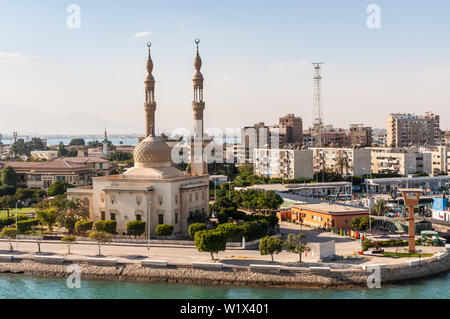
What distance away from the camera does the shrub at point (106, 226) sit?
129ft

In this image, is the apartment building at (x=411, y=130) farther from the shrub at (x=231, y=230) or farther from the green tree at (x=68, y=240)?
the green tree at (x=68, y=240)

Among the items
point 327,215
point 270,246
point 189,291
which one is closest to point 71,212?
point 189,291

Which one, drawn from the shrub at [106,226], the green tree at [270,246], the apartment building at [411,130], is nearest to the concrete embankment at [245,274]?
the green tree at [270,246]

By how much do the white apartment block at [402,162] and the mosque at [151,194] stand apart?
4774cm

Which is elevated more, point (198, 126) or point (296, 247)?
point (198, 126)

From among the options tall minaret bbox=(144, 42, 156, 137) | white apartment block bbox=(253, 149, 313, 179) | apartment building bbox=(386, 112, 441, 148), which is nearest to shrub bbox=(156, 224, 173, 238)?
tall minaret bbox=(144, 42, 156, 137)

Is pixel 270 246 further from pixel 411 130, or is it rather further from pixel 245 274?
pixel 411 130

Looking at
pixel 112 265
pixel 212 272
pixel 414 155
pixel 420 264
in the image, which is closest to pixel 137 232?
pixel 112 265

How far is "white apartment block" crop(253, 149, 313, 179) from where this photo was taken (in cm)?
7962

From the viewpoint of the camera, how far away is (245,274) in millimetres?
30594

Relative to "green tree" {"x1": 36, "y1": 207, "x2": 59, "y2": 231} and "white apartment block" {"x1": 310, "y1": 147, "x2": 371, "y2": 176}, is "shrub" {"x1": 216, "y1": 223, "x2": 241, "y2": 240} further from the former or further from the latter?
"white apartment block" {"x1": 310, "y1": 147, "x2": 371, "y2": 176}

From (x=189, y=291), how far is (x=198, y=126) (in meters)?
19.0
